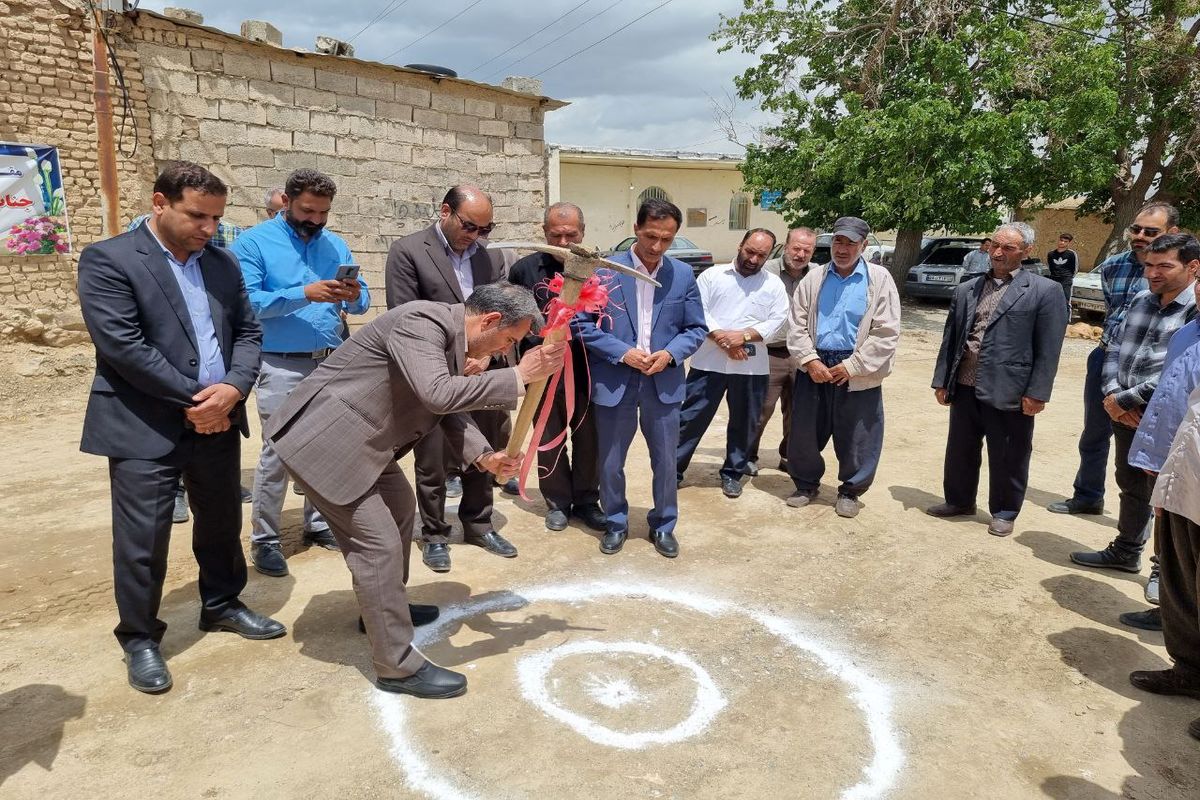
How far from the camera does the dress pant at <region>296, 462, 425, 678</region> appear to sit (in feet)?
9.87

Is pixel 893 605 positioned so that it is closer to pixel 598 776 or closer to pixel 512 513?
pixel 598 776

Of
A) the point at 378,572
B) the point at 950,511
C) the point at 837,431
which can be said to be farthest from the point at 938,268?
the point at 378,572

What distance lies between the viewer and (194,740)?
2.81 m

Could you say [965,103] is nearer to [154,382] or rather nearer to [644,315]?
[644,315]

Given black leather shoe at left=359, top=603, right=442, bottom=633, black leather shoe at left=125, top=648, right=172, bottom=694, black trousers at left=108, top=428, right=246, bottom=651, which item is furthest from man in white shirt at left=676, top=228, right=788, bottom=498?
black leather shoe at left=125, top=648, right=172, bottom=694

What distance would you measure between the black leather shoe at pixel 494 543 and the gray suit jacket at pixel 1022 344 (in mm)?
3085

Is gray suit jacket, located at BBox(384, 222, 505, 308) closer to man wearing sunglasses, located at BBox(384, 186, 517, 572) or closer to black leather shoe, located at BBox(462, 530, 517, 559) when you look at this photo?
man wearing sunglasses, located at BBox(384, 186, 517, 572)

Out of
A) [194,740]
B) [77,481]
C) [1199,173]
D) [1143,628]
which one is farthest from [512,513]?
[1199,173]

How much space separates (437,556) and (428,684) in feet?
Result: 4.34

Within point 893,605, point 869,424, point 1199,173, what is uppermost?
point 1199,173

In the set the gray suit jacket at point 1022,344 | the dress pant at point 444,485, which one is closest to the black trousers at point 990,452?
the gray suit jacket at point 1022,344

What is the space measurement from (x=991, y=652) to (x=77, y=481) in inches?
229

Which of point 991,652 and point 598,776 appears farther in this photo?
point 991,652

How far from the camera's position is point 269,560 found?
4.20 metres
